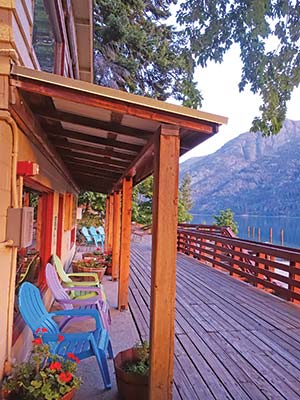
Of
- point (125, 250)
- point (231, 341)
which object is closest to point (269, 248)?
point (125, 250)

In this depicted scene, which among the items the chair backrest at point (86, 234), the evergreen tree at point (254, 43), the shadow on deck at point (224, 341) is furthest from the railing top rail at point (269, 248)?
the chair backrest at point (86, 234)

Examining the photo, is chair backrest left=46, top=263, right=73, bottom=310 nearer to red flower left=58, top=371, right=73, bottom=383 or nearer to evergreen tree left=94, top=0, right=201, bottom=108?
red flower left=58, top=371, right=73, bottom=383

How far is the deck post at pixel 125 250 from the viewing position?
5.10 meters

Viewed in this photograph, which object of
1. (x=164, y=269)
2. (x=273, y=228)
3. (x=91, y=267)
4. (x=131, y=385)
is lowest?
(x=131, y=385)

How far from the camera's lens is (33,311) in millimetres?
2914

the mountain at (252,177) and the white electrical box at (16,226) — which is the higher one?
the mountain at (252,177)

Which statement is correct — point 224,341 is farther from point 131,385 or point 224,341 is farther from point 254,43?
point 254,43

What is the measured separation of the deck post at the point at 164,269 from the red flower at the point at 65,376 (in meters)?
0.49

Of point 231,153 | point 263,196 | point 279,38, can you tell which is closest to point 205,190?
point 263,196

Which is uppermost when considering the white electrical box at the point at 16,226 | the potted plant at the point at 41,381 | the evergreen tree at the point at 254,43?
the evergreen tree at the point at 254,43

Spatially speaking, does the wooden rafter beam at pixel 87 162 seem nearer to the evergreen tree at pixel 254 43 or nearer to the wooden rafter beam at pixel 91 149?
the wooden rafter beam at pixel 91 149

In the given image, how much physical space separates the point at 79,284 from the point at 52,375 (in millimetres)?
2716

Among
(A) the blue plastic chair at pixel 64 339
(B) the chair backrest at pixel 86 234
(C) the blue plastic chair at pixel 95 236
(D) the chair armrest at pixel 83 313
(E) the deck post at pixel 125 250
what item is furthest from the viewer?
(B) the chair backrest at pixel 86 234

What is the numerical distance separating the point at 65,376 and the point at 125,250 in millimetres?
2986
